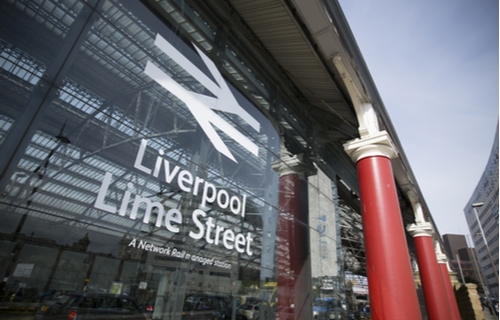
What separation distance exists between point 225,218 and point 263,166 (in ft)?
6.07

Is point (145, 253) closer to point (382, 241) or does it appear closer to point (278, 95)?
point (382, 241)

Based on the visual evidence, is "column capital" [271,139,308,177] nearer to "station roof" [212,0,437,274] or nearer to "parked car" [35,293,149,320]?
"station roof" [212,0,437,274]

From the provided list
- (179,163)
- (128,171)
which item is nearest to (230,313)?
(179,163)

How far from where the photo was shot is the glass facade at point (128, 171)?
2672 millimetres

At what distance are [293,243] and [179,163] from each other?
145 inches

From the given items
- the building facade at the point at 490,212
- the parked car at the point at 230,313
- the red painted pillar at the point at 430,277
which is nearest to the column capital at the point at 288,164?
the parked car at the point at 230,313

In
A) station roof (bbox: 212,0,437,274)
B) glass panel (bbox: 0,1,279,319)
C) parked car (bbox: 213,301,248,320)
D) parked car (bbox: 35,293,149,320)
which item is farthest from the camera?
station roof (bbox: 212,0,437,274)

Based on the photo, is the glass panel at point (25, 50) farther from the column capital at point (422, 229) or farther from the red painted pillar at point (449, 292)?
the red painted pillar at point (449, 292)

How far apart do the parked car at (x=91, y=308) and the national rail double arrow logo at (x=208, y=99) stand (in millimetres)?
2717

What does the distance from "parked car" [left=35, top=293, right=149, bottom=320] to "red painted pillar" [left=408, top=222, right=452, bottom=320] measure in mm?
13703

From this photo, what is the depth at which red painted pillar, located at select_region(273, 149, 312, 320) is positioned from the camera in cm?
584

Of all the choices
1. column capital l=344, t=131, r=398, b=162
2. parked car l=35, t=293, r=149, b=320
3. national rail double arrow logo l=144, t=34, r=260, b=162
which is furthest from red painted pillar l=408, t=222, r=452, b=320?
parked car l=35, t=293, r=149, b=320

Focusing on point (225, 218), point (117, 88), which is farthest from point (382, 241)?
point (117, 88)

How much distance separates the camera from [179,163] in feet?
13.5
